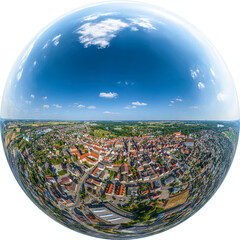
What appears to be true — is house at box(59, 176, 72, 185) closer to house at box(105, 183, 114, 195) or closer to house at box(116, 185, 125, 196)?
house at box(105, 183, 114, 195)

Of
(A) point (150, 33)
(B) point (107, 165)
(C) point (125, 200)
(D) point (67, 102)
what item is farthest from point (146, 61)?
(C) point (125, 200)

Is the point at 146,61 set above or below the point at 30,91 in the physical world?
above

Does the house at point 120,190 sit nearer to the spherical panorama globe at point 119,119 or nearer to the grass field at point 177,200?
the spherical panorama globe at point 119,119

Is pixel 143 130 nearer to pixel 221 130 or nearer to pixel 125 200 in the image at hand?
pixel 125 200

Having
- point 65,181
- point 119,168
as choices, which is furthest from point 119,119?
point 65,181

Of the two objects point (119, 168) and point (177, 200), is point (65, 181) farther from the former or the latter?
point (177, 200)

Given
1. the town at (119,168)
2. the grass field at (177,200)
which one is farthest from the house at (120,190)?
the grass field at (177,200)

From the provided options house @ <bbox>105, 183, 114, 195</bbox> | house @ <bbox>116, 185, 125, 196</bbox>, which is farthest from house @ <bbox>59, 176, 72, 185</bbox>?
house @ <bbox>116, 185, 125, 196</bbox>
